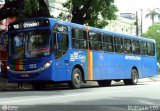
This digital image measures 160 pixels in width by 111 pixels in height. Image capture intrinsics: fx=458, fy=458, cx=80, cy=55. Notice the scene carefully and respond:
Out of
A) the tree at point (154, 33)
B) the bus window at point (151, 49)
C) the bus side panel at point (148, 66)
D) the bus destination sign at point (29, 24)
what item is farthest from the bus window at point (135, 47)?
the tree at point (154, 33)

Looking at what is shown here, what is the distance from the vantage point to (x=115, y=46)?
2642 cm

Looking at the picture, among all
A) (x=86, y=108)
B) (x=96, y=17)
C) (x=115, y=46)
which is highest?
(x=96, y=17)

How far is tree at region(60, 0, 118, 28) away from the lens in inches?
1172

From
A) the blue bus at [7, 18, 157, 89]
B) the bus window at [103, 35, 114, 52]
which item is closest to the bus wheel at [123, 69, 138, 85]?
the blue bus at [7, 18, 157, 89]

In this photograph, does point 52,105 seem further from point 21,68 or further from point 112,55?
point 112,55

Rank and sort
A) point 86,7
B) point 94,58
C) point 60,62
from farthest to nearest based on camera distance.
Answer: point 86,7 < point 94,58 < point 60,62

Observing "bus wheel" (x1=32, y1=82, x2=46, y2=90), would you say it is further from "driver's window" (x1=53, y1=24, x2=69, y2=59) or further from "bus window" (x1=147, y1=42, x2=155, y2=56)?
"bus window" (x1=147, y1=42, x2=155, y2=56)

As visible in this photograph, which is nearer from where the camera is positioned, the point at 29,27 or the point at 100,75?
the point at 29,27

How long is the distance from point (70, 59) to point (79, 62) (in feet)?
3.19

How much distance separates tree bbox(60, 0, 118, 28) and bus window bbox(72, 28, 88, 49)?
692 cm

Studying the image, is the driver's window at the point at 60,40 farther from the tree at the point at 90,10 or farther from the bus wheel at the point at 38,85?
the tree at the point at 90,10

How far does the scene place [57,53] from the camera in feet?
67.9

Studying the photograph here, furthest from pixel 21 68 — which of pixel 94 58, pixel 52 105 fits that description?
pixel 52 105

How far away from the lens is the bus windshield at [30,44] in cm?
2039
